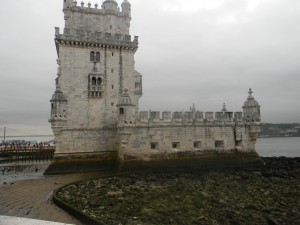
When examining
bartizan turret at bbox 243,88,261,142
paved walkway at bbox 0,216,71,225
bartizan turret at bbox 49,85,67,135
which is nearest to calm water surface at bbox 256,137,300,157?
bartizan turret at bbox 243,88,261,142

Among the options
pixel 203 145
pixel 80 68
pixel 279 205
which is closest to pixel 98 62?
pixel 80 68

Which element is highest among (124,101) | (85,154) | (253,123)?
(124,101)

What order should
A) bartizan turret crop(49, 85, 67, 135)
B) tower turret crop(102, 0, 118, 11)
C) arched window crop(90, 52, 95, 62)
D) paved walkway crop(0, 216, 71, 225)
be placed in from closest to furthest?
paved walkway crop(0, 216, 71, 225)
bartizan turret crop(49, 85, 67, 135)
arched window crop(90, 52, 95, 62)
tower turret crop(102, 0, 118, 11)

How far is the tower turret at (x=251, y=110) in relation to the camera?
2867cm

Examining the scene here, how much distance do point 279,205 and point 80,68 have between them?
2013 cm

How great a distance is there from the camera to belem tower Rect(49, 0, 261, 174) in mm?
24750

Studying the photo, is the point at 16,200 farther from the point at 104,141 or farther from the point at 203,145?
the point at 203,145

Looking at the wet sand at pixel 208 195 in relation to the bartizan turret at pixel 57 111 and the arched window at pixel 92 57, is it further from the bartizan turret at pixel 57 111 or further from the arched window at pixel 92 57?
the arched window at pixel 92 57

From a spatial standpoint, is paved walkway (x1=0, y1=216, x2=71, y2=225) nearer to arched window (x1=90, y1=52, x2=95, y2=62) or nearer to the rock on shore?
the rock on shore

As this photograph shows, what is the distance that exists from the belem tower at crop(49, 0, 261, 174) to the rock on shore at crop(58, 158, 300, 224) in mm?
4689

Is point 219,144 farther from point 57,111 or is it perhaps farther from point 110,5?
point 110,5

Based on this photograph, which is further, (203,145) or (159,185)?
(203,145)

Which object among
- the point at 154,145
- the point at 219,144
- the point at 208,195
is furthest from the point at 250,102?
the point at 208,195

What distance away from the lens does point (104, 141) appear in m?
26.2
